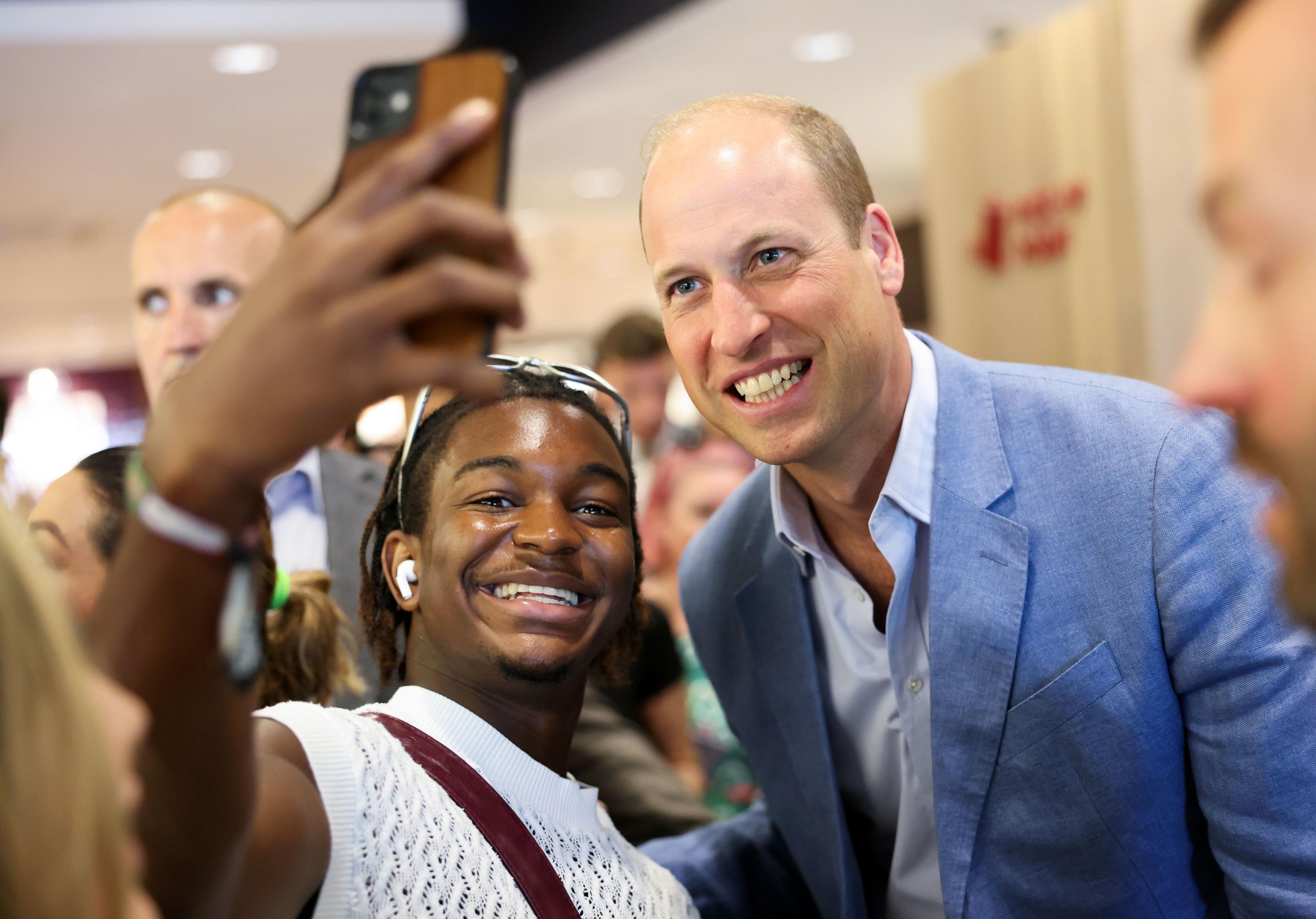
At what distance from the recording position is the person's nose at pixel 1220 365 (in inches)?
27.4

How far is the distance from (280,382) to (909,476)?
45.9 inches

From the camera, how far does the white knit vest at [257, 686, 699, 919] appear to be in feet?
3.48

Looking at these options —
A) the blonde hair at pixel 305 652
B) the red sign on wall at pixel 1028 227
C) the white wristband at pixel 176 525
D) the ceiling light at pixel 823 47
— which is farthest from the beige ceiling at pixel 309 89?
the white wristband at pixel 176 525

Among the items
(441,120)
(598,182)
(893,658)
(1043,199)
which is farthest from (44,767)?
(598,182)

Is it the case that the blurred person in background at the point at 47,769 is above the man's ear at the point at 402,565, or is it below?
above

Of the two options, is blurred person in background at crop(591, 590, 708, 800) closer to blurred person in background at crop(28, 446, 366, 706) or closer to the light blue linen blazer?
blurred person in background at crop(28, 446, 366, 706)

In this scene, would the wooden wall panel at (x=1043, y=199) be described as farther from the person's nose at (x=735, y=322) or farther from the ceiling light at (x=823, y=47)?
the person's nose at (x=735, y=322)

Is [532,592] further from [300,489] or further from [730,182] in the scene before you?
[300,489]

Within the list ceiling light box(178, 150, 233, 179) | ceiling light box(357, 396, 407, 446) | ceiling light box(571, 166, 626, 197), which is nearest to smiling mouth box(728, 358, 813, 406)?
ceiling light box(357, 396, 407, 446)

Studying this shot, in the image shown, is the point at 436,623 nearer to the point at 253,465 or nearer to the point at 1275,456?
the point at 253,465

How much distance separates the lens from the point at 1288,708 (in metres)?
1.50

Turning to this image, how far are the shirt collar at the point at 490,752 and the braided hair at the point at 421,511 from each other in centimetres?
21

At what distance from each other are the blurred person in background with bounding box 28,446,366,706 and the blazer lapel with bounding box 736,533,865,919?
0.64 m

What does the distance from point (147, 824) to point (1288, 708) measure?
1.36m
